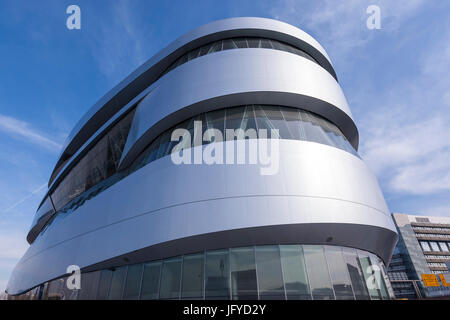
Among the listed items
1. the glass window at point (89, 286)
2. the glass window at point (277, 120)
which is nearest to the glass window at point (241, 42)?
the glass window at point (277, 120)

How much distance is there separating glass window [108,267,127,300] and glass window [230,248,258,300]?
17.9ft

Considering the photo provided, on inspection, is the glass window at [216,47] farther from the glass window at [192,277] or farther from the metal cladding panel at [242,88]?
the glass window at [192,277]

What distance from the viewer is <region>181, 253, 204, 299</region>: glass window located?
31.5 ft

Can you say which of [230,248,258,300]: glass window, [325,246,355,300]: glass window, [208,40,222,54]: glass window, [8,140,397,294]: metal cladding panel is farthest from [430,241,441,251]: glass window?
[230,248,258,300]: glass window

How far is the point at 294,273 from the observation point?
31.0 ft

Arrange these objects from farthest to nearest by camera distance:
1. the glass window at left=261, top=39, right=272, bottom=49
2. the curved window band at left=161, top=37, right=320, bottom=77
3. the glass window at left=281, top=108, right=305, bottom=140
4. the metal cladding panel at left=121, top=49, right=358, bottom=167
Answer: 1. the curved window band at left=161, top=37, right=320, bottom=77
2. the glass window at left=261, top=39, right=272, bottom=49
3. the metal cladding panel at left=121, top=49, right=358, bottom=167
4. the glass window at left=281, top=108, right=305, bottom=140

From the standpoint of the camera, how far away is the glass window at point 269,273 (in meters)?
9.10

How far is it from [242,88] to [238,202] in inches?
251

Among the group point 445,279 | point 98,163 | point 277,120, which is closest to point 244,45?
point 277,120

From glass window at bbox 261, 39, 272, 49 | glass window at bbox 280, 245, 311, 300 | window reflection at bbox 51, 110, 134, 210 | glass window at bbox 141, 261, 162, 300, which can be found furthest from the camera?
window reflection at bbox 51, 110, 134, 210

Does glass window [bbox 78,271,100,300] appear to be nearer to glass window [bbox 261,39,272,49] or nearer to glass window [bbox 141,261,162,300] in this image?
glass window [bbox 141,261,162,300]

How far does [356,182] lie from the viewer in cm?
1152
